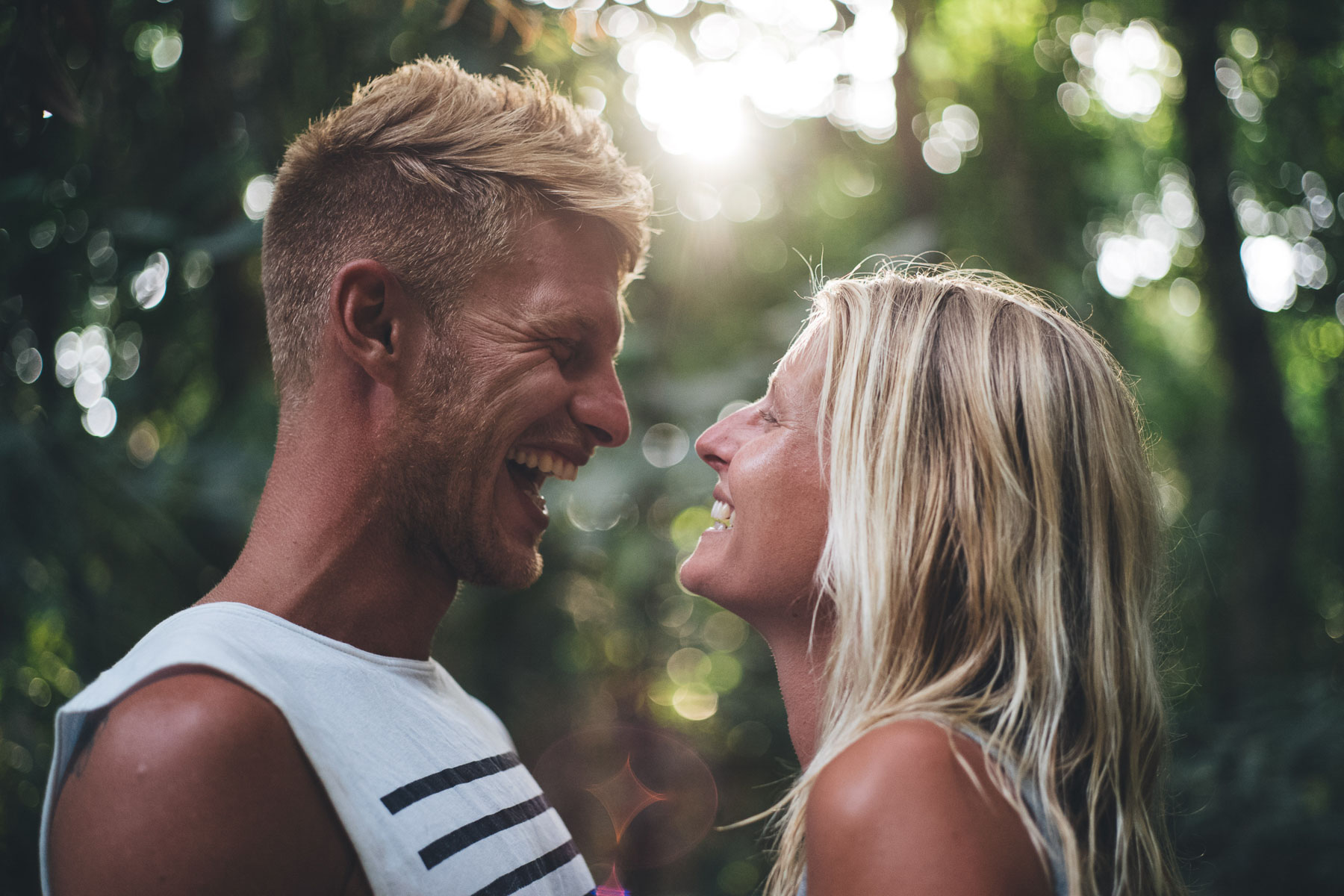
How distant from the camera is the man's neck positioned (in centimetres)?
178

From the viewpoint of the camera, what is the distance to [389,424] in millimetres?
1933

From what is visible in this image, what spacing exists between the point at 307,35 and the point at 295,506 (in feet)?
8.75

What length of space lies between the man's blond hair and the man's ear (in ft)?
0.14

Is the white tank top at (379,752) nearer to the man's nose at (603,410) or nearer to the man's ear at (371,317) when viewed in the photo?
the man's ear at (371,317)

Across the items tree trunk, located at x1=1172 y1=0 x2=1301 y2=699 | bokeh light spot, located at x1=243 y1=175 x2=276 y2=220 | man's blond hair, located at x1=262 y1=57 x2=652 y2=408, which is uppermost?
bokeh light spot, located at x1=243 y1=175 x2=276 y2=220

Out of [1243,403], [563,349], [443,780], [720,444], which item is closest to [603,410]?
[563,349]

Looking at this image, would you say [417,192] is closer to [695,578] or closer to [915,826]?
[695,578]

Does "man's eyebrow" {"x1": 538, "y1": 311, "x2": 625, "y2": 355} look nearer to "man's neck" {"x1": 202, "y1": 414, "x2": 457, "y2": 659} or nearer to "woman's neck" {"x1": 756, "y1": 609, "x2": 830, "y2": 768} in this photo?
"man's neck" {"x1": 202, "y1": 414, "x2": 457, "y2": 659}

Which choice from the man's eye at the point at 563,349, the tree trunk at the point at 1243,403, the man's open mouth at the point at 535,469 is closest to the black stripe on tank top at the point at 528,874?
the man's open mouth at the point at 535,469

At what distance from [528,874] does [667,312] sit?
11.2ft

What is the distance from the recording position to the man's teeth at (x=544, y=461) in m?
2.09

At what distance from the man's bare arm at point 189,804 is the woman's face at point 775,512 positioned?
92cm

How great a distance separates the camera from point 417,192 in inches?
78.5

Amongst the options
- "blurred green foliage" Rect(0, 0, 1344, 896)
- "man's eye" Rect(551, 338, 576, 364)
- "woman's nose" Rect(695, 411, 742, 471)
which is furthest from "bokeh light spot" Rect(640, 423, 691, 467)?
"man's eye" Rect(551, 338, 576, 364)
